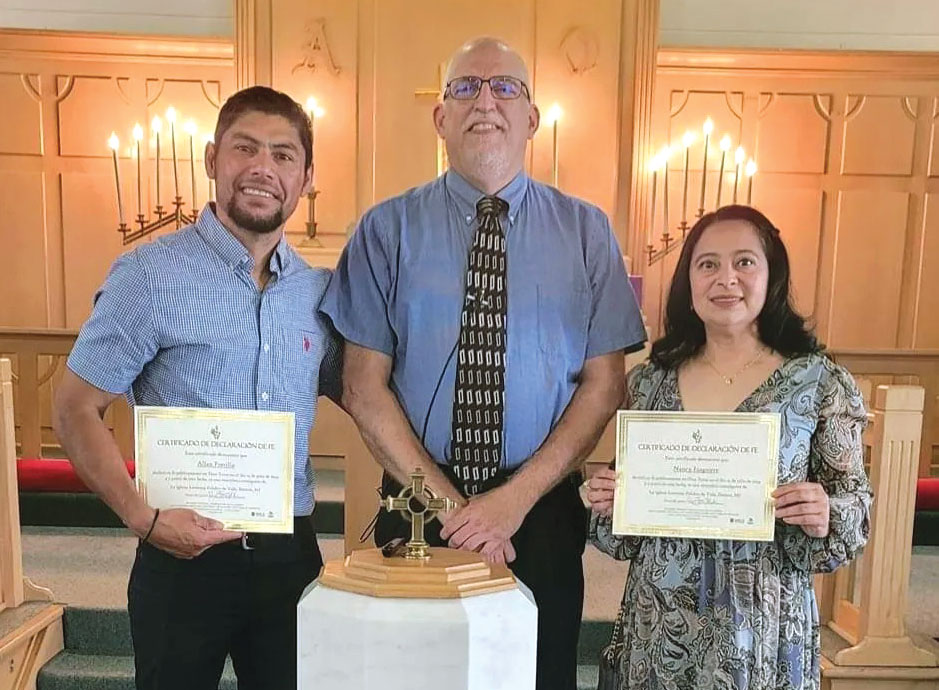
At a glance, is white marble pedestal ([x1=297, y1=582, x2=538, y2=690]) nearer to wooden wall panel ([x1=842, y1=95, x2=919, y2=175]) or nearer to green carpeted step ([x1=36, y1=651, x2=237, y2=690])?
green carpeted step ([x1=36, y1=651, x2=237, y2=690])

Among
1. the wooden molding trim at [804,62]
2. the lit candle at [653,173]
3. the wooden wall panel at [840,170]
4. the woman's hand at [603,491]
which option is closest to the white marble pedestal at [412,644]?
the woman's hand at [603,491]

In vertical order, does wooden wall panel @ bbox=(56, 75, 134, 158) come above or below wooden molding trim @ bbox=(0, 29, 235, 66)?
below

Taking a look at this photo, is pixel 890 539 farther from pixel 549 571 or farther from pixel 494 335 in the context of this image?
pixel 494 335

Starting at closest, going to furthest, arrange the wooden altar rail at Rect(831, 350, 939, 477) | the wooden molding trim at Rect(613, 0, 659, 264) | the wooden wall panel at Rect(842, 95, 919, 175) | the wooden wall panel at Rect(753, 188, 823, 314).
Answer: the wooden altar rail at Rect(831, 350, 939, 477) → the wooden molding trim at Rect(613, 0, 659, 264) → the wooden wall panel at Rect(842, 95, 919, 175) → the wooden wall panel at Rect(753, 188, 823, 314)

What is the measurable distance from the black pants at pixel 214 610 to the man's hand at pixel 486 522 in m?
0.34

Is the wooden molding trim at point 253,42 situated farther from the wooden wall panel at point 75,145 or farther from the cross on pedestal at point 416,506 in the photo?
the cross on pedestal at point 416,506

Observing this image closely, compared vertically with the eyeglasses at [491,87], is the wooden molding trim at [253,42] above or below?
above

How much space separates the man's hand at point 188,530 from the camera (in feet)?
4.42

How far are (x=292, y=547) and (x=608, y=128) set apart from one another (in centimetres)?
357

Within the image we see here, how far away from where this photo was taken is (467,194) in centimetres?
169

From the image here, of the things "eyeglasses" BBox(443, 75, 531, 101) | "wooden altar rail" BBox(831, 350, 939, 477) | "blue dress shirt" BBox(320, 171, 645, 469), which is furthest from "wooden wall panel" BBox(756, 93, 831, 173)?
"eyeglasses" BBox(443, 75, 531, 101)

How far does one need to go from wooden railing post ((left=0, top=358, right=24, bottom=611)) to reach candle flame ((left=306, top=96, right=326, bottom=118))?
7.49 feet

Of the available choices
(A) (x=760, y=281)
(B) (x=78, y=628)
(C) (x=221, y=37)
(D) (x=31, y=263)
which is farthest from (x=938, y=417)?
(D) (x=31, y=263)

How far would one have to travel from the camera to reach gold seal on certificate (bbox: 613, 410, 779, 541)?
1.35 meters
